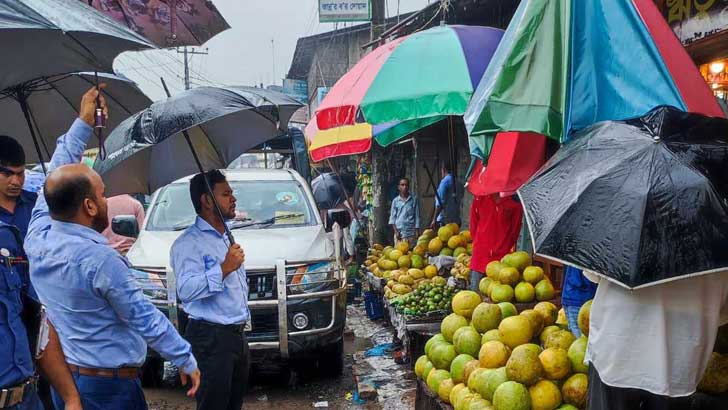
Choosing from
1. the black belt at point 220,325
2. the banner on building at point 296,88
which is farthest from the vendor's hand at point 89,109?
the banner on building at point 296,88

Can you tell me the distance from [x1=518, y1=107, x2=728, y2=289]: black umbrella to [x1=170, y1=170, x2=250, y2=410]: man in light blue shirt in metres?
1.94

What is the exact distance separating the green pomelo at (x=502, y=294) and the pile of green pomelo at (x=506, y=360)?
334 millimetres

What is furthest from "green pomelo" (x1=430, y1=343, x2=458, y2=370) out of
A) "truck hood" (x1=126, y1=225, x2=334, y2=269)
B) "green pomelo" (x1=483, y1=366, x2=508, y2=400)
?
"truck hood" (x1=126, y1=225, x2=334, y2=269)

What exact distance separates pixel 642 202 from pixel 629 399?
3.13ft

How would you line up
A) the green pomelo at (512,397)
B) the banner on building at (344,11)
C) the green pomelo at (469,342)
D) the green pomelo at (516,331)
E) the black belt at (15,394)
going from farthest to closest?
the banner on building at (344,11), the green pomelo at (469,342), the green pomelo at (516,331), the green pomelo at (512,397), the black belt at (15,394)

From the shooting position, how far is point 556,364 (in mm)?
3215

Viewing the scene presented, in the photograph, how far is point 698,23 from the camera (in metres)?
4.19

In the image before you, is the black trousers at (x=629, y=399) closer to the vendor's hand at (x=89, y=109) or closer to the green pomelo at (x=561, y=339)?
the green pomelo at (x=561, y=339)

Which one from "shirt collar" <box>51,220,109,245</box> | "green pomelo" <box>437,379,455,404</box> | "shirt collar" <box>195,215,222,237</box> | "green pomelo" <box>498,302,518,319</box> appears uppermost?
"shirt collar" <box>51,220,109,245</box>

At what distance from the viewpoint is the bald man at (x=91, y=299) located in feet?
8.08

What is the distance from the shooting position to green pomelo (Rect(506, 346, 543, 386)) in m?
3.20

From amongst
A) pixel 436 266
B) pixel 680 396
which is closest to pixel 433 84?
pixel 680 396

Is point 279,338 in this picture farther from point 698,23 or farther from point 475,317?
point 698,23

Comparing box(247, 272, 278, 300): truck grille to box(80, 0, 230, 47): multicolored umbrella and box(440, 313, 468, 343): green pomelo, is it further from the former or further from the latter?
box(80, 0, 230, 47): multicolored umbrella
